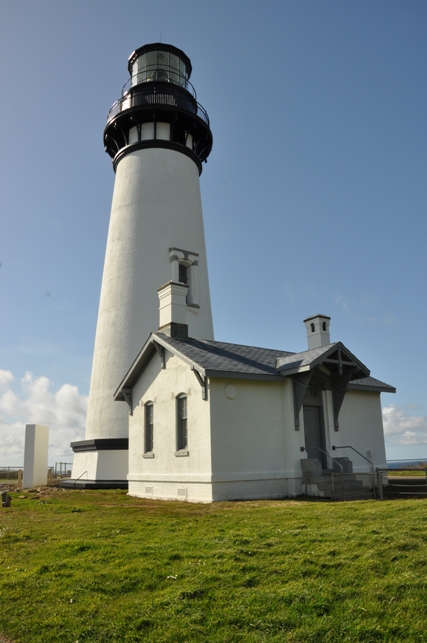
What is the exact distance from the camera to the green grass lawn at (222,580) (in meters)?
5.70

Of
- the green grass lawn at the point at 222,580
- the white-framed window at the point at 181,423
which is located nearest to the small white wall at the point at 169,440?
the white-framed window at the point at 181,423

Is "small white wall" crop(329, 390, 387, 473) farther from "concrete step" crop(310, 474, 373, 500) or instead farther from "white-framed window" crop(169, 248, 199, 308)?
"white-framed window" crop(169, 248, 199, 308)

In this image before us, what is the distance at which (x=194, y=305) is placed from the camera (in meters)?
24.0

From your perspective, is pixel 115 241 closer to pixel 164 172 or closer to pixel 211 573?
pixel 164 172

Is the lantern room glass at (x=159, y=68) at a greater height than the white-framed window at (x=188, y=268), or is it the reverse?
the lantern room glass at (x=159, y=68)

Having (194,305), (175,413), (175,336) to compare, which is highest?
(194,305)

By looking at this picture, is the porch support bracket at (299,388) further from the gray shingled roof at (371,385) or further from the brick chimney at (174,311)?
the brick chimney at (174,311)

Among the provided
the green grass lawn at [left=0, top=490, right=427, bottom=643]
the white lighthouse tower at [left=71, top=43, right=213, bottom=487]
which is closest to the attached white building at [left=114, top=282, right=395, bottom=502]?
the white lighthouse tower at [left=71, top=43, right=213, bottom=487]

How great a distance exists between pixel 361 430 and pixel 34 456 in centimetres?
1454

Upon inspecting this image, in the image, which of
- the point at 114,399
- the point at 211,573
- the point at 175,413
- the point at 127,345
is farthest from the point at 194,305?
the point at 211,573

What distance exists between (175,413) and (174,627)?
12713 mm

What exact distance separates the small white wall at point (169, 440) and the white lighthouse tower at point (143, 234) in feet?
6.48

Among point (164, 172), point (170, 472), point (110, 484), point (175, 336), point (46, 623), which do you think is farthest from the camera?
point (164, 172)

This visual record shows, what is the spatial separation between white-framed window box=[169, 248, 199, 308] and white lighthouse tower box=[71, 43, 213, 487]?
0.15ft
